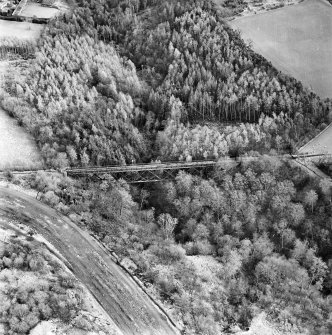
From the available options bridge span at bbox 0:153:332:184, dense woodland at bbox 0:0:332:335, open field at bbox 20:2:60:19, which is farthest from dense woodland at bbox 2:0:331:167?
open field at bbox 20:2:60:19

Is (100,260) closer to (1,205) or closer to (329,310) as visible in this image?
(1,205)

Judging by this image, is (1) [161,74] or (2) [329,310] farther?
(1) [161,74]

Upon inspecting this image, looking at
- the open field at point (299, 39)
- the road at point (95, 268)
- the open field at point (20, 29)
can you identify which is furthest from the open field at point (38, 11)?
the road at point (95, 268)

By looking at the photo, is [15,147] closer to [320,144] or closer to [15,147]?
[15,147]

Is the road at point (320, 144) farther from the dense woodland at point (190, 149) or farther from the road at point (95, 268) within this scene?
the road at point (95, 268)

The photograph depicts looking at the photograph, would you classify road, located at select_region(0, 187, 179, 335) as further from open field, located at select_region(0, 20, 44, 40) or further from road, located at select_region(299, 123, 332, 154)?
open field, located at select_region(0, 20, 44, 40)

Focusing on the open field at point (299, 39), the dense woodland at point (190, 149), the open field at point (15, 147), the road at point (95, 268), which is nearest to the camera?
the road at point (95, 268)

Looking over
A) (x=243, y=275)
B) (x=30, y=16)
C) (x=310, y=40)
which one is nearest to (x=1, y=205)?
(x=243, y=275)
